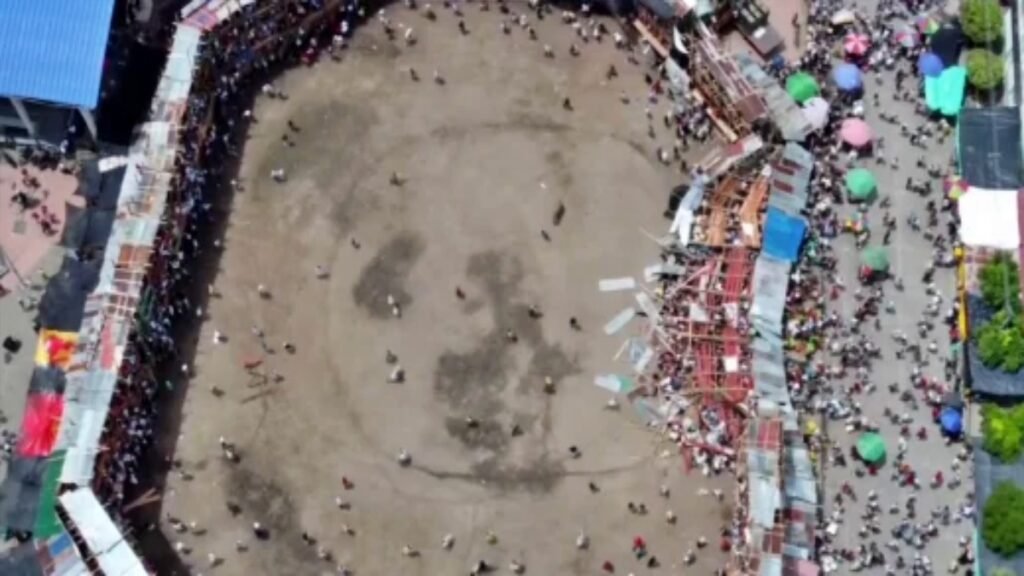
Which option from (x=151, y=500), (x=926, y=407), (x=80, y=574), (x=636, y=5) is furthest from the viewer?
(x=636, y=5)

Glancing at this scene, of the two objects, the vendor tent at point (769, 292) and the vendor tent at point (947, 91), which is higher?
the vendor tent at point (947, 91)

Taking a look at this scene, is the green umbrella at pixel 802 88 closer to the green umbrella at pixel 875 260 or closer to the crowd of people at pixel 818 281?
the crowd of people at pixel 818 281

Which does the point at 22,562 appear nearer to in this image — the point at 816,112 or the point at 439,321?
the point at 439,321

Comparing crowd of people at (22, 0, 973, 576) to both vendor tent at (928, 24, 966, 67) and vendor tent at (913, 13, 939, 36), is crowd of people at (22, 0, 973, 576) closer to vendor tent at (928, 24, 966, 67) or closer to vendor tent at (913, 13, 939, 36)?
vendor tent at (913, 13, 939, 36)

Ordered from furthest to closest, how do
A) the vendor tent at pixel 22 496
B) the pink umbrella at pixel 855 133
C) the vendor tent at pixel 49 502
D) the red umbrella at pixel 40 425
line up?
the pink umbrella at pixel 855 133, the red umbrella at pixel 40 425, the vendor tent at pixel 22 496, the vendor tent at pixel 49 502

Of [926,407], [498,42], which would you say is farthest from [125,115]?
[926,407]

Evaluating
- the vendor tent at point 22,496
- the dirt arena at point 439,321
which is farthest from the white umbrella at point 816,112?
the vendor tent at point 22,496

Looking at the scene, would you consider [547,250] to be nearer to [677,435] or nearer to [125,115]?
[677,435]
